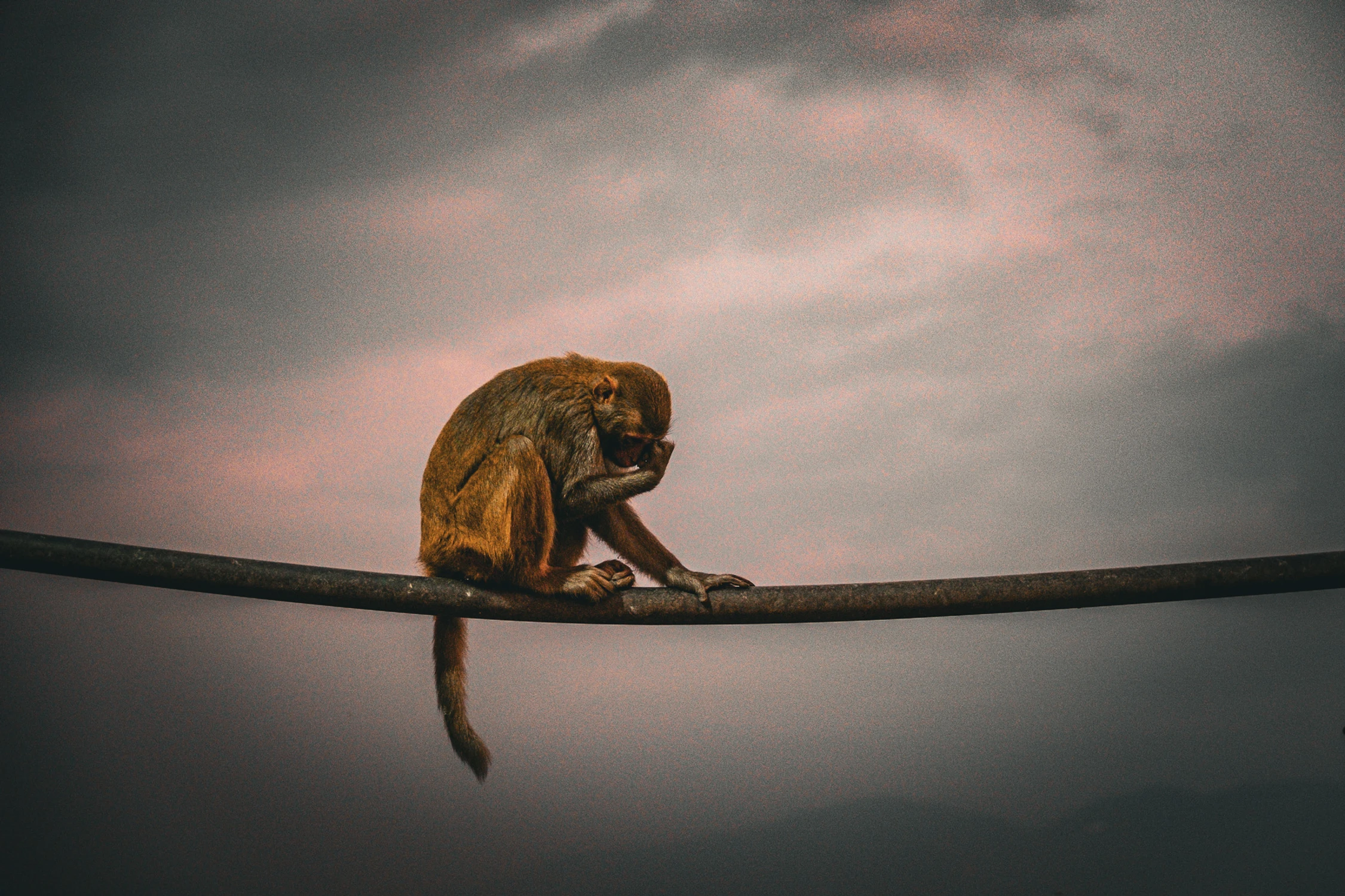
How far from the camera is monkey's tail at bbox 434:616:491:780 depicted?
143 inches

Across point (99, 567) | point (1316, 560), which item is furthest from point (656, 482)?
point (1316, 560)

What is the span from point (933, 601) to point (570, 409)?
1723 millimetres

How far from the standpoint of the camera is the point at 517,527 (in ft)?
11.3

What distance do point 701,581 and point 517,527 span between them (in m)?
0.78

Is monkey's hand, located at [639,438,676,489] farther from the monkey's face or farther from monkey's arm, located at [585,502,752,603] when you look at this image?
monkey's arm, located at [585,502,752,603]

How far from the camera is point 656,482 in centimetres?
361

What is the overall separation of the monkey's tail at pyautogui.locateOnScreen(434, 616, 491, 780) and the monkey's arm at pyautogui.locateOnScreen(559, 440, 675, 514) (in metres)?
0.72

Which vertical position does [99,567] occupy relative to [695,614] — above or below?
above

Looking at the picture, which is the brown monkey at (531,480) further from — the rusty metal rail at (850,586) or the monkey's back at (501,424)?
the rusty metal rail at (850,586)

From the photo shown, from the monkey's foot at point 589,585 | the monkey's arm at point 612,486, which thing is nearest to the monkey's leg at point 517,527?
the monkey's foot at point 589,585

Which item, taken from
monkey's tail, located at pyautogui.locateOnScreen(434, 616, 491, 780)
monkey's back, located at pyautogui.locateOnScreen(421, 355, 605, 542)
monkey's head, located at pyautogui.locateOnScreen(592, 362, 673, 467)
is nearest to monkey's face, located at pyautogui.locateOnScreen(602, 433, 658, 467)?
monkey's head, located at pyautogui.locateOnScreen(592, 362, 673, 467)

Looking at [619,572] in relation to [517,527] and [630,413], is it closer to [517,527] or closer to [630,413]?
[517,527]

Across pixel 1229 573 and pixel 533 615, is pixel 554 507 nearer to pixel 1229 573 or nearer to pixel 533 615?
pixel 533 615

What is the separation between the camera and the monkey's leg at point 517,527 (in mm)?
3434
